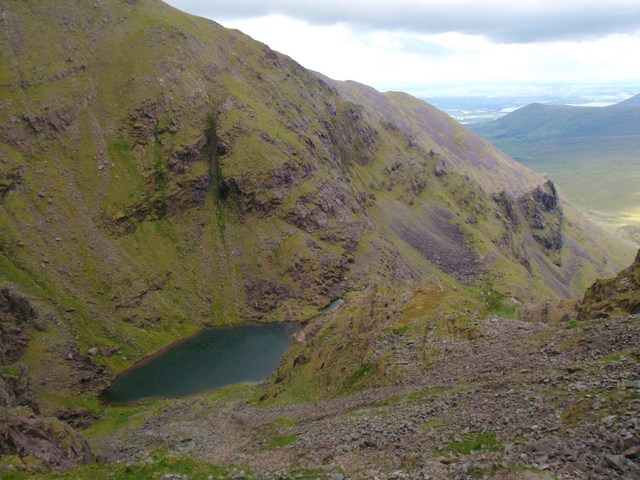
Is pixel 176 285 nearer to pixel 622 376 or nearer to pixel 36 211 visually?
pixel 36 211

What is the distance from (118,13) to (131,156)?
67.4 m

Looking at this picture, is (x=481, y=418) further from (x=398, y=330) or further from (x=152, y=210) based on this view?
(x=152, y=210)

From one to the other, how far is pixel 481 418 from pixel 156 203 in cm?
13875

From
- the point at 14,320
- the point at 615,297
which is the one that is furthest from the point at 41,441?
the point at 14,320

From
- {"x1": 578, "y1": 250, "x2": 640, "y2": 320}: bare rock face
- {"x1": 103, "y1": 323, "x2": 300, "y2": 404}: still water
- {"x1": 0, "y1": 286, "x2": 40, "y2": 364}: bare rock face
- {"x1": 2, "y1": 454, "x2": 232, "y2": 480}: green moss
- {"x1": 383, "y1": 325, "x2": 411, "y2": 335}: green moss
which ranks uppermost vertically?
{"x1": 578, "y1": 250, "x2": 640, "y2": 320}: bare rock face

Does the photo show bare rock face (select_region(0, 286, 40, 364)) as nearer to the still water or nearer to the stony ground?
the still water

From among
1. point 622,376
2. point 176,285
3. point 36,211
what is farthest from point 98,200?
point 622,376

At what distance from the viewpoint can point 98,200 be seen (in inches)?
5492

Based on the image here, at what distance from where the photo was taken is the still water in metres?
99.7

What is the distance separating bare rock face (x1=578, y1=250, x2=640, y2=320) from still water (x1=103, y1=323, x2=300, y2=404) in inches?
2812

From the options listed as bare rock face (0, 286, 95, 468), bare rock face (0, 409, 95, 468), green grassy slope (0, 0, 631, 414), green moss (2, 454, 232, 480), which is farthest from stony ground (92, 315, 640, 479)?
green grassy slope (0, 0, 631, 414)

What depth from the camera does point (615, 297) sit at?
44.0 metres

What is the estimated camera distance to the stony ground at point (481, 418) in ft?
68.2

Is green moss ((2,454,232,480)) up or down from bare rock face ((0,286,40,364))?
up
